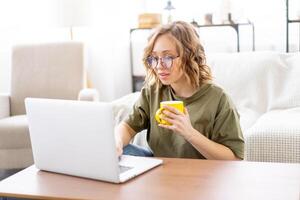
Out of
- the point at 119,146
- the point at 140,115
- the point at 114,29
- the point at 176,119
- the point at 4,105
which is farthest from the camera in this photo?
the point at 114,29

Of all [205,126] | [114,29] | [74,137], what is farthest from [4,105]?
[74,137]

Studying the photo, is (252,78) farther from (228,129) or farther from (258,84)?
(228,129)

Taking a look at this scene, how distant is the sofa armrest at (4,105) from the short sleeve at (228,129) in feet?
6.40

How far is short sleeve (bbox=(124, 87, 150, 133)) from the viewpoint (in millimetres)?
1707

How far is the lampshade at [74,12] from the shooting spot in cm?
348

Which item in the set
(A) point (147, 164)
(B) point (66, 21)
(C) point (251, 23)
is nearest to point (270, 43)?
(C) point (251, 23)

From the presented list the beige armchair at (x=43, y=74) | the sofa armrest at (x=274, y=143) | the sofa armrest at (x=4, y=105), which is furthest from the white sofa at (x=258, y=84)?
the sofa armrest at (x=4, y=105)

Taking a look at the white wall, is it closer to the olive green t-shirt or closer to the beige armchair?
the beige armchair

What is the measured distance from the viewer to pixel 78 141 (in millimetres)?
1246

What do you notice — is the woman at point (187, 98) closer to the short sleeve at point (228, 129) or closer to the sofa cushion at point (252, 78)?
the short sleeve at point (228, 129)

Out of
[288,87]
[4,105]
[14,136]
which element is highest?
[288,87]

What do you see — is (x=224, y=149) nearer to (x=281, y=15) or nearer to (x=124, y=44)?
(x=281, y=15)

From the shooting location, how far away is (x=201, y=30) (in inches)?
155

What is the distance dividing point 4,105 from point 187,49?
1937mm
